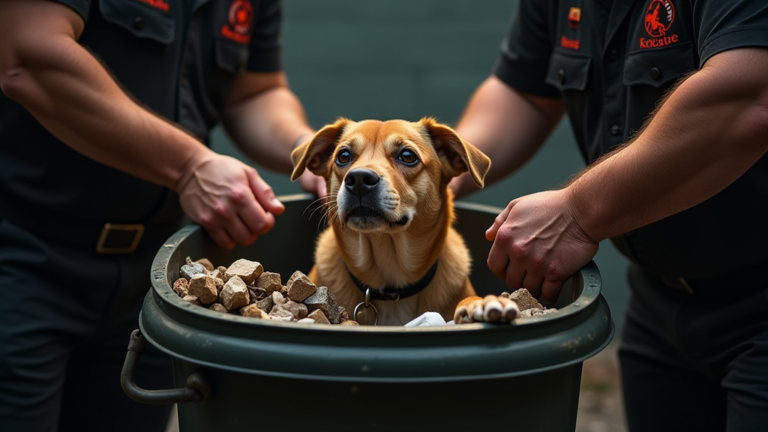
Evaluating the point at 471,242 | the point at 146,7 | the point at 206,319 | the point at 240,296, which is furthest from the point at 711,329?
the point at 146,7

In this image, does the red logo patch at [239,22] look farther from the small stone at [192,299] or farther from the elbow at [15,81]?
the small stone at [192,299]

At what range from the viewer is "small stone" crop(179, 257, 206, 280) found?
1.92 metres

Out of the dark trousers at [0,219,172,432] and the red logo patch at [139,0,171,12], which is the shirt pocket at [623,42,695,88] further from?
the dark trousers at [0,219,172,432]

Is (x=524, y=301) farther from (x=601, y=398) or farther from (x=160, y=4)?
(x=601, y=398)

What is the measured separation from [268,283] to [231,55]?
116 centimetres

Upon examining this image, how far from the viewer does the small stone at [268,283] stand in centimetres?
191

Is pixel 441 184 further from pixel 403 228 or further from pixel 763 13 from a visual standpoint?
pixel 763 13

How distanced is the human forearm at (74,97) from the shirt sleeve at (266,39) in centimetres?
86

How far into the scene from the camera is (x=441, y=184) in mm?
2512

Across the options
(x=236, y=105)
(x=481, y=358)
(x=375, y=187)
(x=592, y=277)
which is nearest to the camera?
(x=481, y=358)

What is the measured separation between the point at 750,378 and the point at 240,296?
134 cm

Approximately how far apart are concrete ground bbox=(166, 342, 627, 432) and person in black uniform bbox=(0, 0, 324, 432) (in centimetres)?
167

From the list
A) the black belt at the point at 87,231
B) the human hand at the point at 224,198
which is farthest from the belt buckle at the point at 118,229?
the human hand at the point at 224,198

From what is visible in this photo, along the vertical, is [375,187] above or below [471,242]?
above
